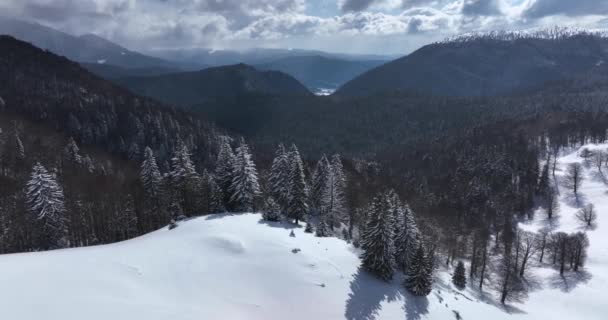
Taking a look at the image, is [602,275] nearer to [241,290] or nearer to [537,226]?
[537,226]

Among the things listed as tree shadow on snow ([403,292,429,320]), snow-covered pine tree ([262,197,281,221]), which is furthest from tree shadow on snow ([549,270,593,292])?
snow-covered pine tree ([262,197,281,221])

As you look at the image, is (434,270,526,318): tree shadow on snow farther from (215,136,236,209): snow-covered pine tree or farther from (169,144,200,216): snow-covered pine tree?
(169,144,200,216): snow-covered pine tree

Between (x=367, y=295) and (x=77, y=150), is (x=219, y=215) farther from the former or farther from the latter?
(x=77, y=150)

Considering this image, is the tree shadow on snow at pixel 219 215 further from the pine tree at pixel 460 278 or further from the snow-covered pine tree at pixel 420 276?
the pine tree at pixel 460 278

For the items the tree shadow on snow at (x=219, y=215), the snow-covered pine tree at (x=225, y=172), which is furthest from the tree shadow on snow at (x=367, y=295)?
the snow-covered pine tree at (x=225, y=172)

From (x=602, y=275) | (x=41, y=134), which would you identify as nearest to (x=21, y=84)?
(x=41, y=134)

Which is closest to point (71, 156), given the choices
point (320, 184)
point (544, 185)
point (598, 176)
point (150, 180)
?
point (150, 180)
